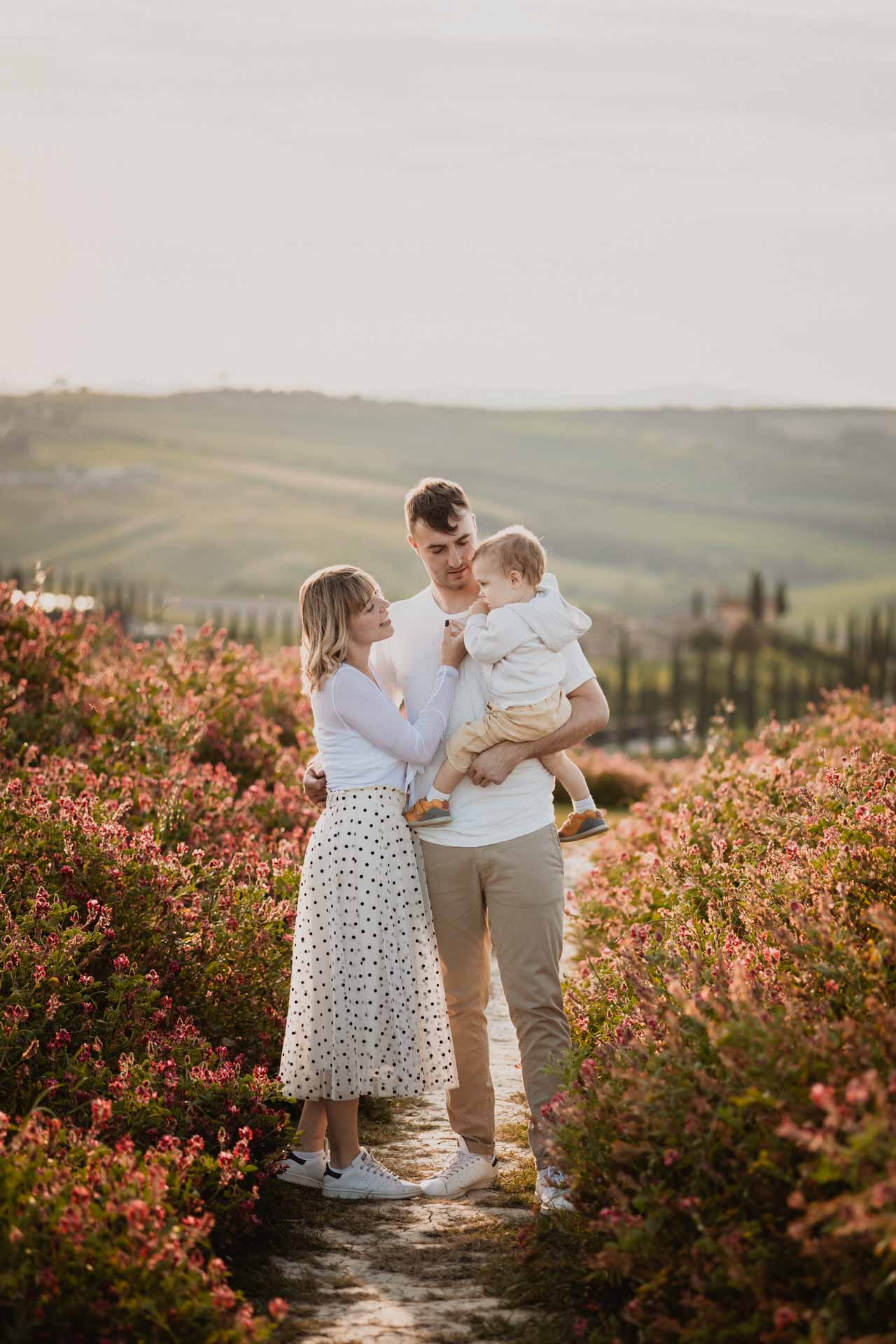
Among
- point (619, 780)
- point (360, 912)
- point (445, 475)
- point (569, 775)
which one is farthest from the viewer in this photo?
point (445, 475)

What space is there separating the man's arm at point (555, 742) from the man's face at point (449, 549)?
583 mm

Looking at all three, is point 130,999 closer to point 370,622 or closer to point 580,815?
point 370,622

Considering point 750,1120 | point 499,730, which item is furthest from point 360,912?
point 750,1120

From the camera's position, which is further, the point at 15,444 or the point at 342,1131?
the point at 15,444

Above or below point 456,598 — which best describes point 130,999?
below

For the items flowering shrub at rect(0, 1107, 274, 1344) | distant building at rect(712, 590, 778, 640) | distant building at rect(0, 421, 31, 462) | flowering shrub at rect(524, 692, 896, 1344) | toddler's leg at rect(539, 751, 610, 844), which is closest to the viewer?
flowering shrub at rect(524, 692, 896, 1344)

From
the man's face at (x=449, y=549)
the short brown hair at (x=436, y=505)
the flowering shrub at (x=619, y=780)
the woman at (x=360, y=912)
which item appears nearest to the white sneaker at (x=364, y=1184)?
the woman at (x=360, y=912)

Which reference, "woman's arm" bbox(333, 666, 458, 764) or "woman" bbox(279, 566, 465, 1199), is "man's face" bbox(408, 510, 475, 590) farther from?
"woman's arm" bbox(333, 666, 458, 764)

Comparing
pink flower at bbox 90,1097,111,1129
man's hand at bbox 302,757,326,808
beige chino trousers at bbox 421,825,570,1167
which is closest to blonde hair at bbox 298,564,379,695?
man's hand at bbox 302,757,326,808

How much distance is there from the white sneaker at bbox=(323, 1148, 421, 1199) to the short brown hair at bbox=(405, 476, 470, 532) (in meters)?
2.19

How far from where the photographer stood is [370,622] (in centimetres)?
452

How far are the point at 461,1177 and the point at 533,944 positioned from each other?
0.90m

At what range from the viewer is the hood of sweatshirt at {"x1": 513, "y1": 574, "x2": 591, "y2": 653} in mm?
4340

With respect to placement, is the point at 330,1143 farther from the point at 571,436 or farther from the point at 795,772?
the point at 571,436
